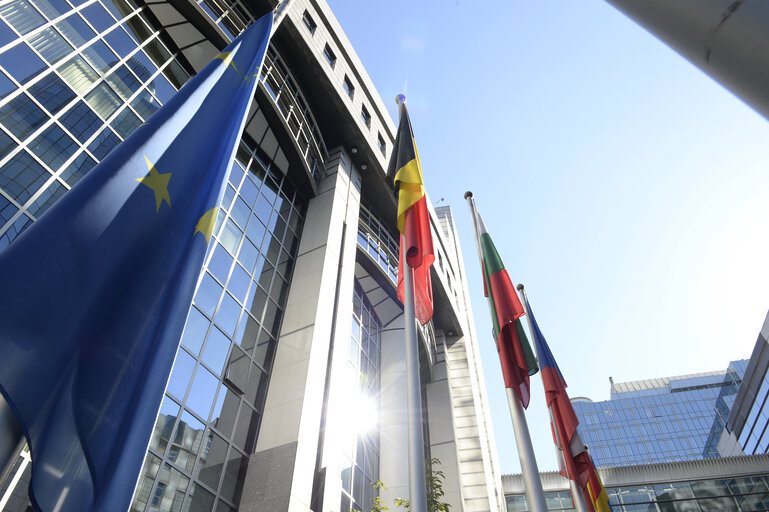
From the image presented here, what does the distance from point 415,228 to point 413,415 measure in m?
3.91

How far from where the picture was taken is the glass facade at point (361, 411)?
59.9 ft

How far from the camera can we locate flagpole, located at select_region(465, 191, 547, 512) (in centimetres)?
818

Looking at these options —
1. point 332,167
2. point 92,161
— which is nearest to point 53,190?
point 92,161

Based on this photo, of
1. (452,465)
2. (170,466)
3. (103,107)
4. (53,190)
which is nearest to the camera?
(53,190)

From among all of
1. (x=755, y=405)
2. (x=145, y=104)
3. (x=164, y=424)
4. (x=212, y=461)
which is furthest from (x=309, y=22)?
(x=755, y=405)

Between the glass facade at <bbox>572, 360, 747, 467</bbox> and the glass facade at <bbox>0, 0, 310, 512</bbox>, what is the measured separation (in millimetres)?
141112

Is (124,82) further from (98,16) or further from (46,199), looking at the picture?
(46,199)

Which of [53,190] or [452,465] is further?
[452,465]

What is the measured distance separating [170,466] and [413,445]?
725 cm

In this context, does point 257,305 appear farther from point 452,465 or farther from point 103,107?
point 452,465

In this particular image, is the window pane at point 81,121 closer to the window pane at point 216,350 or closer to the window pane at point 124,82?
the window pane at point 124,82

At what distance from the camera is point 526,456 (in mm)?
8859

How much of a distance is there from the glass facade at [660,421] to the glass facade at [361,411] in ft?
431

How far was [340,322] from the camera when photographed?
17.4 meters
